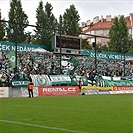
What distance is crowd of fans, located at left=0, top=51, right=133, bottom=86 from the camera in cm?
3484

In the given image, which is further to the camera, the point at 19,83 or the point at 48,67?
the point at 48,67

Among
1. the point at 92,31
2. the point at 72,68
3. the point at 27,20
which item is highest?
the point at 92,31

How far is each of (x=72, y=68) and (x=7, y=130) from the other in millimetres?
35285

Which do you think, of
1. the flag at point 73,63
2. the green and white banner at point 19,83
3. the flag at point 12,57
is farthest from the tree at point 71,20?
the green and white banner at point 19,83

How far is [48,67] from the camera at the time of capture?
42125 mm

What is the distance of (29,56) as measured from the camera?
1623 inches

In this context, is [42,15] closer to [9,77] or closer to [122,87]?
[122,87]

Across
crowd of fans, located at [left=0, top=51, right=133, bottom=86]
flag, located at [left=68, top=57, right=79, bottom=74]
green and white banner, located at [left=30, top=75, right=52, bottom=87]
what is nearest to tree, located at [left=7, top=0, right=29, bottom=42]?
crowd of fans, located at [left=0, top=51, right=133, bottom=86]

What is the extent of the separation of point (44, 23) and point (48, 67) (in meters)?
20.1

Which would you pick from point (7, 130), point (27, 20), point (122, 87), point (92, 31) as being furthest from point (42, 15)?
point (92, 31)

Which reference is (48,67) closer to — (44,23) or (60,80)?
(60,80)

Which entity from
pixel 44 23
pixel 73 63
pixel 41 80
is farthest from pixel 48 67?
pixel 44 23

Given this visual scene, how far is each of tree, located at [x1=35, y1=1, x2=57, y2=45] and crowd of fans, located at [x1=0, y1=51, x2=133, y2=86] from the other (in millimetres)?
12336

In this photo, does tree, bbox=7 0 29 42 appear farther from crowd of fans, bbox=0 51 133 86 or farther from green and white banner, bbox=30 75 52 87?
green and white banner, bbox=30 75 52 87
